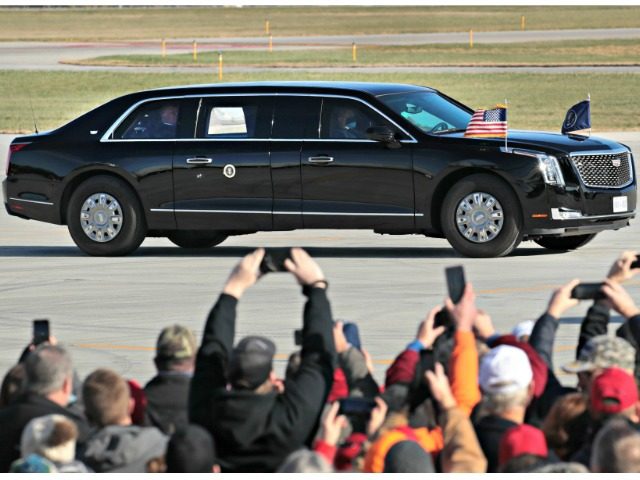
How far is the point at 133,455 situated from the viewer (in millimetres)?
6258

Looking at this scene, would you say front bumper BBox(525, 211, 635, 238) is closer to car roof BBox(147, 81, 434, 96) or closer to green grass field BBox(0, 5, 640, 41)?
car roof BBox(147, 81, 434, 96)

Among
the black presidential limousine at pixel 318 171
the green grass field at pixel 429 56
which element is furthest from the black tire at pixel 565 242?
the green grass field at pixel 429 56

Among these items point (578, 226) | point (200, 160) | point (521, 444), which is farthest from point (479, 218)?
point (521, 444)

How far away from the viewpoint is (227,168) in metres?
16.7

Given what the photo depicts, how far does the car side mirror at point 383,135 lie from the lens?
16.3m

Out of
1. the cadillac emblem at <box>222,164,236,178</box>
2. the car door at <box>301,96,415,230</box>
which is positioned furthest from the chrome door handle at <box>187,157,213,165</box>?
the car door at <box>301,96,415,230</box>

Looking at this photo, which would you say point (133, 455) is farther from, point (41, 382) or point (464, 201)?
point (464, 201)

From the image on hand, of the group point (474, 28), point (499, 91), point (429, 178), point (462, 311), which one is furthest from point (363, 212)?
point (474, 28)

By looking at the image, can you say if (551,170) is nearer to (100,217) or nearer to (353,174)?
(353,174)

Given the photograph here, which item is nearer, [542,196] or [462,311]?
[462,311]

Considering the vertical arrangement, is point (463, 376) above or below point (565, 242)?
below

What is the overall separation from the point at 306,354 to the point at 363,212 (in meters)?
9.83

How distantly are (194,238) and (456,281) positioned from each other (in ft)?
37.8

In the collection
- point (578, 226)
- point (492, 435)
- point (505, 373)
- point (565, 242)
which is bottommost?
point (492, 435)
